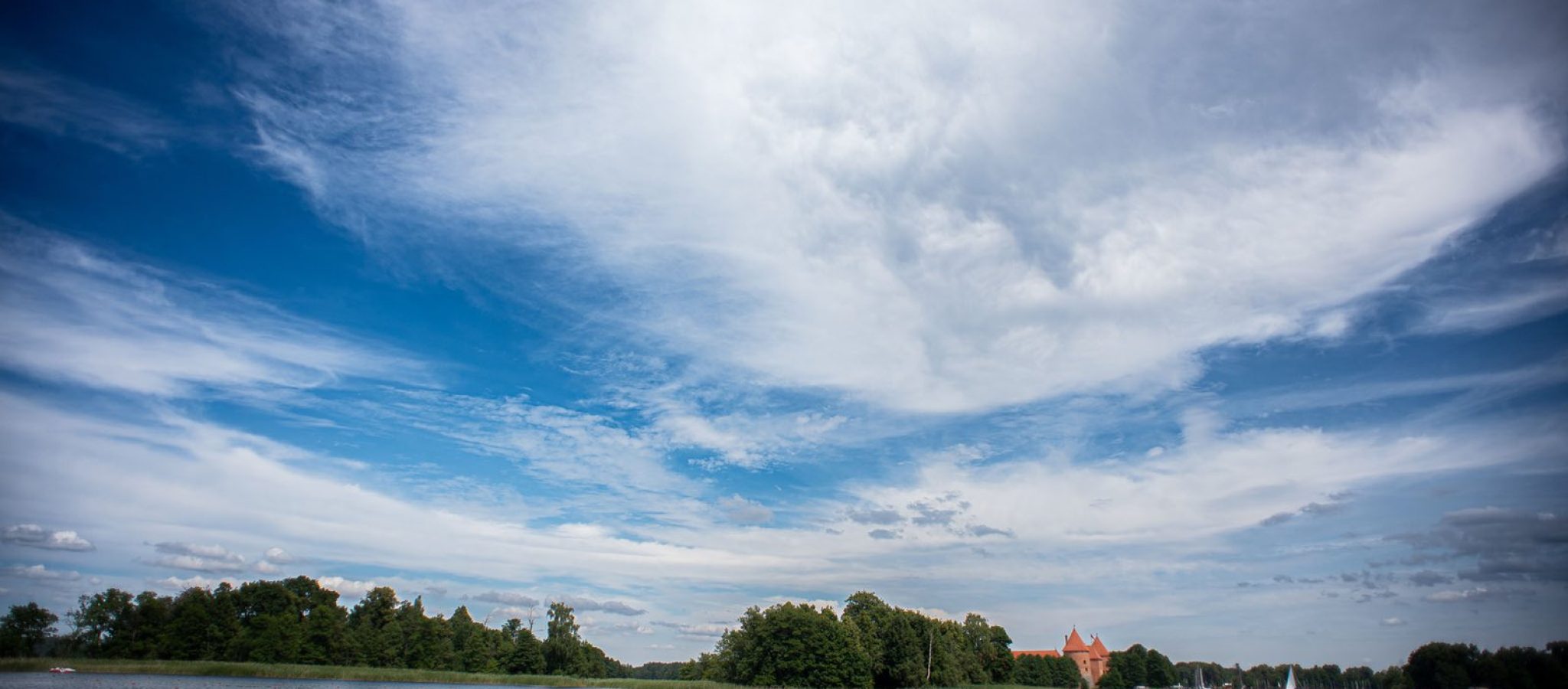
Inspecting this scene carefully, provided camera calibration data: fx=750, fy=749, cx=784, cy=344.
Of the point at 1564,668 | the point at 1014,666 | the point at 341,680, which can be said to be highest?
the point at 1564,668

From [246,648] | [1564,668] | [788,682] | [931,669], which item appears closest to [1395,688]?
[1564,668]

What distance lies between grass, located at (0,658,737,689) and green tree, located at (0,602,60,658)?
9.96 metres

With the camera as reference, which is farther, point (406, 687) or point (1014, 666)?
point (1014, 666)

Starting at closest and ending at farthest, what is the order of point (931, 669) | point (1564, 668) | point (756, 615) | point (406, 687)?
1. point (1564, 668)
2. point (406, 687)
3. point (756, 615)
4. point (931, 669)

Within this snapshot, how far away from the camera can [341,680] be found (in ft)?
266

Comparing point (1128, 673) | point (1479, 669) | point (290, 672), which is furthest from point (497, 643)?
point (1128, 673)

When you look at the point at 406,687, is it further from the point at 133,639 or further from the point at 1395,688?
the point at 1395,688

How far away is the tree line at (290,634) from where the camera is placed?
87688mm

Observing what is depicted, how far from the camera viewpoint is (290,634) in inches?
3647

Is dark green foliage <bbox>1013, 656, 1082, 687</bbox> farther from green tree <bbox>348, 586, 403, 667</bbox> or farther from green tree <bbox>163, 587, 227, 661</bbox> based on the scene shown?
green tree <bbox>163, 587, 227, 661</bbox>

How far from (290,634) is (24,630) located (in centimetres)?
2699

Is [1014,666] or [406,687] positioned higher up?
[406,687]

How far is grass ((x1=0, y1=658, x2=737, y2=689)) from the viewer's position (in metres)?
71.2

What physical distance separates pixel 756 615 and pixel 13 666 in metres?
72.6
